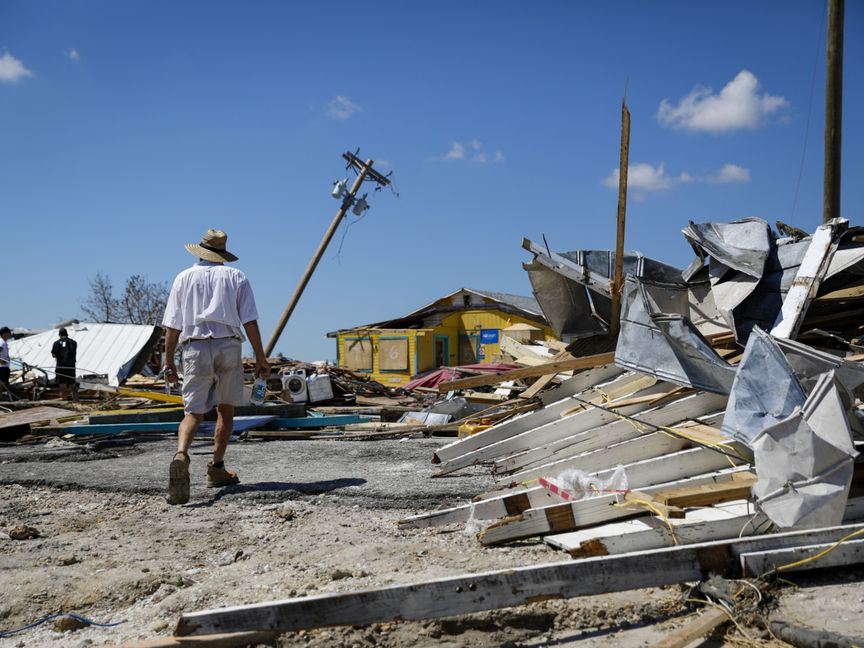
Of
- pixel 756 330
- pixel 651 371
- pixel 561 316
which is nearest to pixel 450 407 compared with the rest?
pixel 561 316

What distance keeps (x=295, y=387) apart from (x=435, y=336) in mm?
13345

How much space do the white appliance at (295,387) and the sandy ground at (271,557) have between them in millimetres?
7956

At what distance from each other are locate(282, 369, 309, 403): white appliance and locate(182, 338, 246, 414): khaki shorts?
910 centimetres

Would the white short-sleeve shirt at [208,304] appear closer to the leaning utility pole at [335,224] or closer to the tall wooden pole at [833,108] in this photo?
the tall wooden pole at [833,108]

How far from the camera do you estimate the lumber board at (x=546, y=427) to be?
532cm

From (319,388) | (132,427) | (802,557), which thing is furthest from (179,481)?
(319,388)

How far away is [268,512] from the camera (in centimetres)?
452

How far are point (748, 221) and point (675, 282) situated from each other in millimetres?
939

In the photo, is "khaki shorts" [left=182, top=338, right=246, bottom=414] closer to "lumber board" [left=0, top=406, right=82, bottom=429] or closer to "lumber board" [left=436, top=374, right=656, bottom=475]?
"lumber board" [left=436, top=374, right=656, bottom=475]

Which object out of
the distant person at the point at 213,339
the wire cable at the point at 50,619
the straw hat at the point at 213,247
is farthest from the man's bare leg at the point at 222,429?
the wire cable at the point at 50,619

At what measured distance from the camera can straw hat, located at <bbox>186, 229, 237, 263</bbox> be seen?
551cm

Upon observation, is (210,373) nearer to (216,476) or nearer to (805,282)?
(216,476)

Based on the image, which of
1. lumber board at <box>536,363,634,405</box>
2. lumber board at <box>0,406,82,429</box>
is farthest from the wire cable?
→ lumber board at <box>0,406,82,429</box>

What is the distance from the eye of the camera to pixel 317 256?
942 inches
